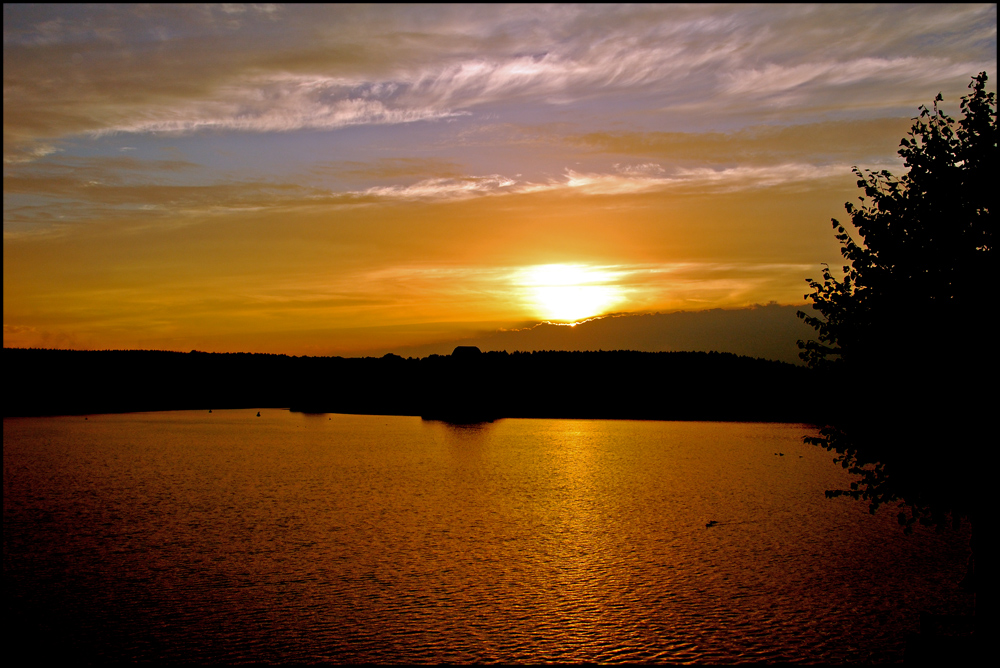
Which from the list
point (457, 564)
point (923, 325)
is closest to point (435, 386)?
point (457, 564)

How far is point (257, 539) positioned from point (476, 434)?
1669 inches

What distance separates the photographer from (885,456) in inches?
472

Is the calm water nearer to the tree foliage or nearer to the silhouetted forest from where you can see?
the tree foliage

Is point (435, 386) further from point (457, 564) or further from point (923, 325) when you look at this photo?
point (923, 325)

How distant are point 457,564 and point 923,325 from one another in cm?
1236

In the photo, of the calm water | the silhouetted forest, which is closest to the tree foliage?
the calm water

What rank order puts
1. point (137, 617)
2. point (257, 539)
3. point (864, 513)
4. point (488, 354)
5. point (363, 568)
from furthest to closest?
point (488, 354) → point (864, 513) → point (257, 539) → point (363, 568) → point (137, 617)

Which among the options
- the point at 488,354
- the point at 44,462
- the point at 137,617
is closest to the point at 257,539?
the point at 137,617

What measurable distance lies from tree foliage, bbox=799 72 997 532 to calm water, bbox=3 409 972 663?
3967mm

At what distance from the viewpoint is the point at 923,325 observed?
11.5 metres

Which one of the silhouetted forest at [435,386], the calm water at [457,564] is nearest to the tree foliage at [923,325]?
the calm water at [457,564]

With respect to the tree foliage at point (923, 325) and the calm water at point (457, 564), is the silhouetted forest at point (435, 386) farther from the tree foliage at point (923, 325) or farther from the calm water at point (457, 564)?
the tree foliage at point (923, 325)

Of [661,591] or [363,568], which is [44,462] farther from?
[661,591]

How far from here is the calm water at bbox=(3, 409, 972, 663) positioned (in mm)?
13750
